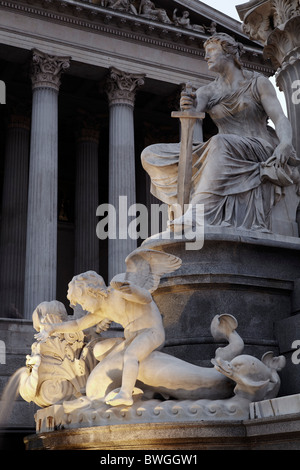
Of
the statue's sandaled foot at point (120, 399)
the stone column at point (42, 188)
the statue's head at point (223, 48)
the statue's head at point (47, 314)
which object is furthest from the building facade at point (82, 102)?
the statue's sandaled foot at point (120, 399)

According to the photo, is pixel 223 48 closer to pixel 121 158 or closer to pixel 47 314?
pixel 47 314

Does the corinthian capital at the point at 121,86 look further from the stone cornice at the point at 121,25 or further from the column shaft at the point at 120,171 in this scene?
the stone cornice at the point at 121,25

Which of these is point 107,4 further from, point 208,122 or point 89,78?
point 208,122

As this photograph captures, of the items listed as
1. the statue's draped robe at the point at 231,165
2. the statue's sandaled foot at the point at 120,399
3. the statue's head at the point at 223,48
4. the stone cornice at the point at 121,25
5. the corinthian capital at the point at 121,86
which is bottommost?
the statue's sandaled foot at the point at 120,399

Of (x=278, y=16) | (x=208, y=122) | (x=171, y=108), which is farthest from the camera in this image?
(x=208, y=122)

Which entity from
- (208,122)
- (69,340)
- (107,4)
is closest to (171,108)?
(208,122)

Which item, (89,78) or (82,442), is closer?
(82,442)

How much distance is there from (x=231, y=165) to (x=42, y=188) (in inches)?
757

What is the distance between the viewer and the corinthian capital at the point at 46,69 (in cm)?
2870

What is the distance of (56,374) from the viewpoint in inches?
282

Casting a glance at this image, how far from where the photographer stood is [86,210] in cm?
3362

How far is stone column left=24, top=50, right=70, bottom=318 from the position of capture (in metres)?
26.3

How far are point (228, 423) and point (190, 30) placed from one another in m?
28.4

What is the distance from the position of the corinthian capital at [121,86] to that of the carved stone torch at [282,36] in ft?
64.6
